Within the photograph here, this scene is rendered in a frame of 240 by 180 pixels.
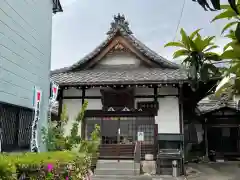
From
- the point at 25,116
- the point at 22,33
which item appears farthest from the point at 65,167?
the point at 22,33

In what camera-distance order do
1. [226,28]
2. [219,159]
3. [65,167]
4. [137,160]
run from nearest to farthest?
1. [226,28]
2. [65,167]
3. [137,160]
4. [219,159]

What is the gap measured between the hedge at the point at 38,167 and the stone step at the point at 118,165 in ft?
18.9

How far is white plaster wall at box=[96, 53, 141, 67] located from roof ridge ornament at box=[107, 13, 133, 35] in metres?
1.14

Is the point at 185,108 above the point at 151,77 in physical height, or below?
below

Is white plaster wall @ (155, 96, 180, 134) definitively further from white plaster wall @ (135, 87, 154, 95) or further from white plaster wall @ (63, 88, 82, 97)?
white plaster wall @ (63, 88, 82, 97)

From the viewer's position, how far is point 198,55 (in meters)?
2.91

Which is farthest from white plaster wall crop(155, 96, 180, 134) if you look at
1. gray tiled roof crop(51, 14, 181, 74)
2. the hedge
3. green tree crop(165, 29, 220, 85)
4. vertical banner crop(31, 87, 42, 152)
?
green tree crop(165, 29, 220, 85)

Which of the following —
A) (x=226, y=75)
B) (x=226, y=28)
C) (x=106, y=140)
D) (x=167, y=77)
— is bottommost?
(x=106, y=140)

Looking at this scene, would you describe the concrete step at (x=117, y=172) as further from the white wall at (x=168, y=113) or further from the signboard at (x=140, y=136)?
the white wall at (x=168, y=113)

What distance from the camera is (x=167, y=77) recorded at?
12.9 metres

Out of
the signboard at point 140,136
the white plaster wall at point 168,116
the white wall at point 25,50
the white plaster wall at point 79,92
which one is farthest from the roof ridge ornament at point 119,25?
the white wall at point 25,50

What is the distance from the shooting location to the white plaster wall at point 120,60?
1510cm

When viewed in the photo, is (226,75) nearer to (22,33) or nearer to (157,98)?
(22,33)

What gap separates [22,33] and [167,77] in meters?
7.18
